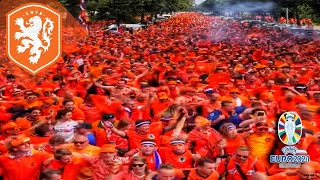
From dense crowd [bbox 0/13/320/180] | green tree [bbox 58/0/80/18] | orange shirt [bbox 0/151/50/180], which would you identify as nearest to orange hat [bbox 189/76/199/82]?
dense crowd [bbox 0/13/320/180]

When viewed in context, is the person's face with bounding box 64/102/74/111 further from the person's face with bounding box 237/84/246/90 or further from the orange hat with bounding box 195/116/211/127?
the person's face with bounding box 237/84/246/90

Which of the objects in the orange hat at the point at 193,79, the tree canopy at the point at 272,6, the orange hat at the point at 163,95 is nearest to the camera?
the tree canopy at the point at 272,6

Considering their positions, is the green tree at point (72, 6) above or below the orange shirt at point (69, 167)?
above

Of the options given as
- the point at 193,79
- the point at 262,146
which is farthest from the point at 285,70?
the point at 262,146

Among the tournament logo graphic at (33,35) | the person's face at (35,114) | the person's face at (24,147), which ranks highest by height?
the tournament logo graphic at (33,35)

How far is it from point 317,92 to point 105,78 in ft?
5.91

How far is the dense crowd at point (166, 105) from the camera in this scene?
12.1ft

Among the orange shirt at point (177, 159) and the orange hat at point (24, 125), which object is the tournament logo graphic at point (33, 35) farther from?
the orange shirt at point (177, 159)

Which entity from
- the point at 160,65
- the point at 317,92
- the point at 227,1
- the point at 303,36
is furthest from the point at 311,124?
the point at 160,65

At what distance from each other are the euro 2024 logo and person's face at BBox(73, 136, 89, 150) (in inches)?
50.5

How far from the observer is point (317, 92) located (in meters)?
4.48

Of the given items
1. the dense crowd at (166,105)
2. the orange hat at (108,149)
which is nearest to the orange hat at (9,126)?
the dense crowd at (166,105)

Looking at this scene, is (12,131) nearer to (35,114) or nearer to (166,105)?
(35,114)

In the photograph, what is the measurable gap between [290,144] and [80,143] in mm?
1439
